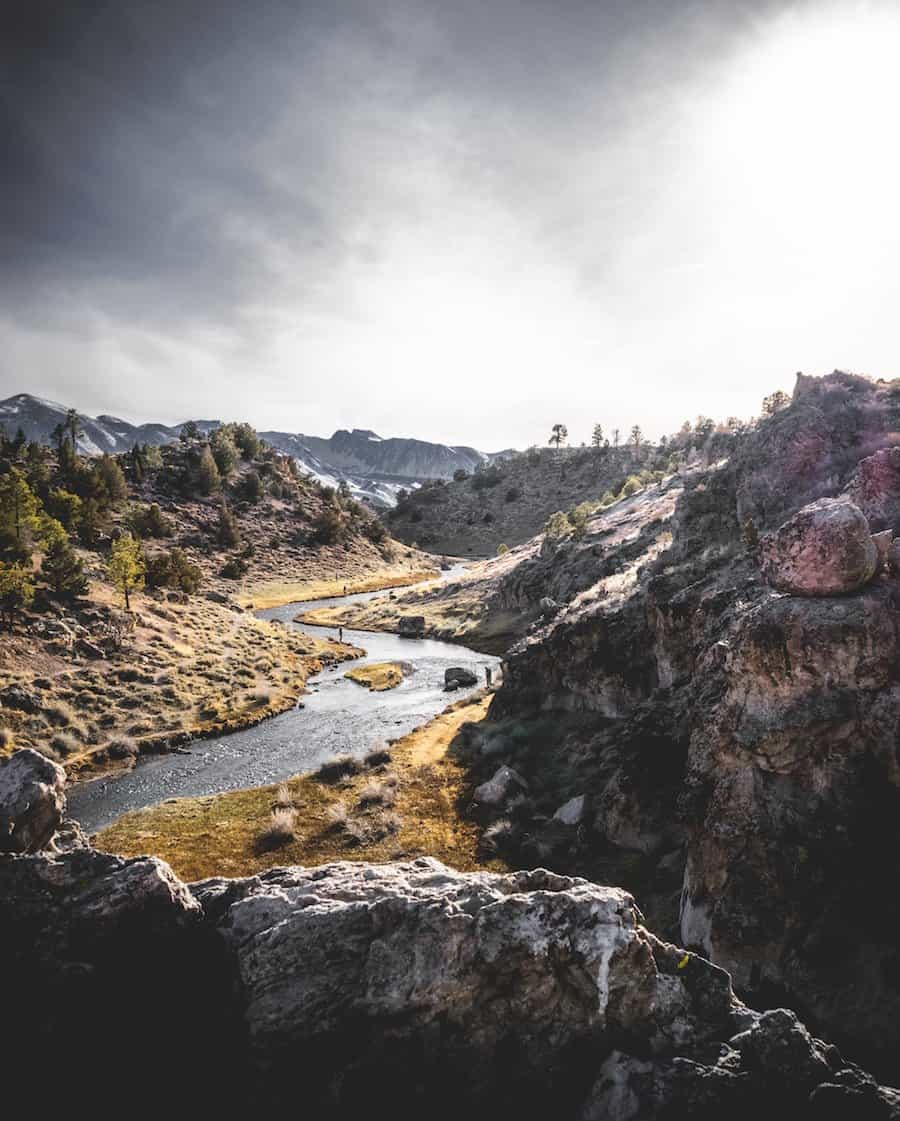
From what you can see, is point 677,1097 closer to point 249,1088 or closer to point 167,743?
point 249,1088

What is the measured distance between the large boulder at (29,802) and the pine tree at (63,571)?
47.2 m

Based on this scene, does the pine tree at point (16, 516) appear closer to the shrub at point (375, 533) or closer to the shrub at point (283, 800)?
the shrub at point (283, 800)

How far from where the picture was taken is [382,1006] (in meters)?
6.37

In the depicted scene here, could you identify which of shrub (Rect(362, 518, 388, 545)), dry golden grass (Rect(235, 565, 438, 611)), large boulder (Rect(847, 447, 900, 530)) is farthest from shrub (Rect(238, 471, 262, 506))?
large boulder (Rect(847, 447, 900, 530))

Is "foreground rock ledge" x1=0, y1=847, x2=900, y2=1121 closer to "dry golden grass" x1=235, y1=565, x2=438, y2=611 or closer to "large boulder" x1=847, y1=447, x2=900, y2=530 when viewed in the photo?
"large boulder" x1=847, y1=447, x2=900, y2=530

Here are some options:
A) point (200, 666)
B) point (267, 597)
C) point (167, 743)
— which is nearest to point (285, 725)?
point (167, 743)

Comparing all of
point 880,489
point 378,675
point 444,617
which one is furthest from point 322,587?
point 880,489

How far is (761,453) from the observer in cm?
3156

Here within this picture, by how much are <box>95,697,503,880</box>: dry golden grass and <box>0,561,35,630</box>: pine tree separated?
923 inches

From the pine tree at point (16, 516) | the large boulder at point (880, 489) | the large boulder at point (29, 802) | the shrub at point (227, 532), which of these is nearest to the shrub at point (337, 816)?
the large boulder at point (29, 802)

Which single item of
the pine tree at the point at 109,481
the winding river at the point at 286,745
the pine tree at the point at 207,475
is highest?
the pine tree at the point at 207,475

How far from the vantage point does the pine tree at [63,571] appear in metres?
49.3

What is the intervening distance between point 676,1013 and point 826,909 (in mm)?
8760

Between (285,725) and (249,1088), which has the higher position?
(249,1088)
